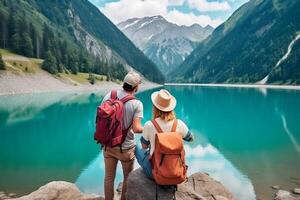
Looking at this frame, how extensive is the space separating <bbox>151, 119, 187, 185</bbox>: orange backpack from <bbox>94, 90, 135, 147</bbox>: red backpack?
1304 millimetres

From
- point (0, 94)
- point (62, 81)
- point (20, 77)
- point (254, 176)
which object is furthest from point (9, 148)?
point (62, 81)

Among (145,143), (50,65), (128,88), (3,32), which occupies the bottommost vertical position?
(145,143)

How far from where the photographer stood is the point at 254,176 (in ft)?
83.9

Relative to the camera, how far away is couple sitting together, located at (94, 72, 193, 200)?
9.70 meters

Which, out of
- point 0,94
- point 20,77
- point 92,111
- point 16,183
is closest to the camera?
point 16,183

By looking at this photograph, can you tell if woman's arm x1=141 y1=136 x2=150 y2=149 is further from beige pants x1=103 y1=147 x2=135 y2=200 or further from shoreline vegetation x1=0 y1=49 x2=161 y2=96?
shoreline vegetation x1=0 y1=49 x2=161 y2=96

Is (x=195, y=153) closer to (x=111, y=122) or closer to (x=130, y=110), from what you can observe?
(x=130, y=110)

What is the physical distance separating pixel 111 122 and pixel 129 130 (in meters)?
0.76

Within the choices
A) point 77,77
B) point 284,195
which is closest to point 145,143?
point 284,195

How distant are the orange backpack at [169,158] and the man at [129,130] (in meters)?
1.00

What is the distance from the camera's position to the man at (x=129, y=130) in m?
10.8

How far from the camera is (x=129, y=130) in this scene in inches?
432

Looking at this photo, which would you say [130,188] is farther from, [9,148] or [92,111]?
[92,111]

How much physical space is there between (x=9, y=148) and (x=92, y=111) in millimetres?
37019
